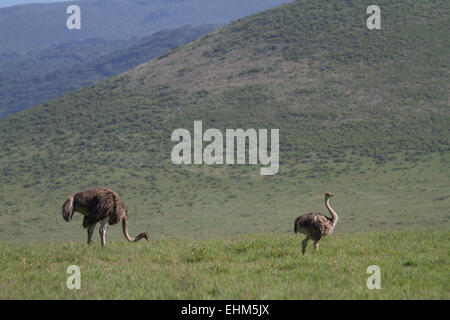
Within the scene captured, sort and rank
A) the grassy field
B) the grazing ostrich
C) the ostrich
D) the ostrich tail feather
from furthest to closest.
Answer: the grazing ostrich → the ostrich tail feather → the ostrich → the grassy field

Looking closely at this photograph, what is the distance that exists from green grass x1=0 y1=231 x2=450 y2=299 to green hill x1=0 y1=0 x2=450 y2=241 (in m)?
24.0

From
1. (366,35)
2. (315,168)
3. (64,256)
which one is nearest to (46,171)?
(315,168)

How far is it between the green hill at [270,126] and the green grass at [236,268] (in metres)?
24.0

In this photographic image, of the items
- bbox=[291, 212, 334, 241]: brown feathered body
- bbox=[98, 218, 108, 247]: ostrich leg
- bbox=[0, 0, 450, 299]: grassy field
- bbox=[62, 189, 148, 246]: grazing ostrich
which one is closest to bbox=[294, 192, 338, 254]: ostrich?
bbox=[291, 212, 334, 241]: brown feathered body

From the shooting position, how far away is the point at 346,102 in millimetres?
65250

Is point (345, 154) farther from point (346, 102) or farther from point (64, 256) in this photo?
point (64, 256)

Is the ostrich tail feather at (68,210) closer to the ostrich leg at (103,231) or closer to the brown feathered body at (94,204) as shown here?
the brown feathered body at (94,204)

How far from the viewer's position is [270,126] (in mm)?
64312

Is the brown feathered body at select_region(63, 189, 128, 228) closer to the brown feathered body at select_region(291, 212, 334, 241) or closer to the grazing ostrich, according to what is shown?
the grazing ostrich

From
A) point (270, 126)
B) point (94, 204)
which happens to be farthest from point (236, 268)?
point (270, 126)

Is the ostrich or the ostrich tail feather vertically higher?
the ostrich tail feather

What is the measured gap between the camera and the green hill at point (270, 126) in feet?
154

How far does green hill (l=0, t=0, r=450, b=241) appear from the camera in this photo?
4684cm

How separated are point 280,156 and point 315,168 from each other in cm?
440
